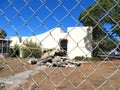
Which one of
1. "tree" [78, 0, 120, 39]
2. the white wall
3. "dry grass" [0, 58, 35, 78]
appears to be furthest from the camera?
"dry grass" [0, 58, 35, 78]

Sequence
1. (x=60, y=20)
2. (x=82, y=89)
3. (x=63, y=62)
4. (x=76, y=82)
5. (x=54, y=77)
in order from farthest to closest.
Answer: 1. (x=63, y=62)
2. (x=54, y=77)
3. (x=76, y=82)
4. (x=82, y=89)
5. (x=60, y=20)

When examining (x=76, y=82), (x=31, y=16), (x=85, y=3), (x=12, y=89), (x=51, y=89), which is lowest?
(x=76, y=82)

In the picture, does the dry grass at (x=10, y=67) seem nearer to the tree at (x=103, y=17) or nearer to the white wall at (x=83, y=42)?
the white wall at (x=83, y=42)

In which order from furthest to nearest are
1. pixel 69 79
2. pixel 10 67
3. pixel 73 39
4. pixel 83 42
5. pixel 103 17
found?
pixel 69 79, pixel 83 42, pixel 10 67, pixel 73 39, pixel 103 17

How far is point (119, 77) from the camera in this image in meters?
7.84

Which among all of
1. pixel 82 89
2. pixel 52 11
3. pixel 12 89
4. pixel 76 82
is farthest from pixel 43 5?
pixel 76 82

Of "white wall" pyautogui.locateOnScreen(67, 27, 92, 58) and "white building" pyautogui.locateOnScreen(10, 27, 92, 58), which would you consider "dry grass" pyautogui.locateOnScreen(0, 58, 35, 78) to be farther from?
"white wall" pyautogui.locateOnScreen(67, 27, 92, 58)

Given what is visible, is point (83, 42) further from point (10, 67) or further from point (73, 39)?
point (73, 39)

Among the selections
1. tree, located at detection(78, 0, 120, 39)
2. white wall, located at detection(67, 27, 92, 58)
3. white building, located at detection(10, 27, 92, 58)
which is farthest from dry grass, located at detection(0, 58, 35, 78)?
tree, located at detection(78, 0, 120, 39)

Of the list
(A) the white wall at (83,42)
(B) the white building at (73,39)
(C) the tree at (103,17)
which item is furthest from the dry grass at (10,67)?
(C) the tree at (103,17)

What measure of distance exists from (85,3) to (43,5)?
0.84 feet

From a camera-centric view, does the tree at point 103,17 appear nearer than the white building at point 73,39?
Yes

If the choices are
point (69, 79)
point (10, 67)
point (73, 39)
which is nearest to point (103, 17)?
point (73, 39)

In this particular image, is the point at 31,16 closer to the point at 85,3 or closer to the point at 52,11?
the point at 52,11
